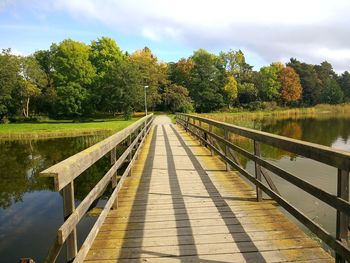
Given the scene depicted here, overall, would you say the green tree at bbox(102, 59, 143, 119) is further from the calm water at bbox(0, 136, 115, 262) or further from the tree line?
the calm water at bbox(0, 136, 115, 262)

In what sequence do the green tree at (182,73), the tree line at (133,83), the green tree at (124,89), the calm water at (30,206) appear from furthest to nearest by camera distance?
the green tree at (182,73) → the tree line at (133,83) → the green tree at (124,89) → the calm water at (30,206)

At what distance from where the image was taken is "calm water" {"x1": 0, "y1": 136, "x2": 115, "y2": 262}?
839 centimetres

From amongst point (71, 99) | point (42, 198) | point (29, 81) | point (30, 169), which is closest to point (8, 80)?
point (29, 81)

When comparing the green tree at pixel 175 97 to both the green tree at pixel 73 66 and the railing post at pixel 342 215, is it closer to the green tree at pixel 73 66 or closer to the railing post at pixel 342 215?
Result: the green tree at pixel 73 66

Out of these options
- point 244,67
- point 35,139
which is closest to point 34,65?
point 35,139

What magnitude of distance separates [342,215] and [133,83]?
48.2 metres

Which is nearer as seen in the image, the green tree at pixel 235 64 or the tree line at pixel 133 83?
the tree line at pixel 133 83

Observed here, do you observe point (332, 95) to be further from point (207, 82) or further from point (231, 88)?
point (207, 82)

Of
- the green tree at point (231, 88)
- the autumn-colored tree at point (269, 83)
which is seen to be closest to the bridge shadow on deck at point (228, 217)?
the green tree at point (231, 88)

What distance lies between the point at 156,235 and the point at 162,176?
3.64 metres

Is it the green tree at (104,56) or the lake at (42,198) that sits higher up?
the green tree at (104,56)

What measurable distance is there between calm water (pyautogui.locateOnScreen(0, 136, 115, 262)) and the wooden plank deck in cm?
300

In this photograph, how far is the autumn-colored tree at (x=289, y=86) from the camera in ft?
245

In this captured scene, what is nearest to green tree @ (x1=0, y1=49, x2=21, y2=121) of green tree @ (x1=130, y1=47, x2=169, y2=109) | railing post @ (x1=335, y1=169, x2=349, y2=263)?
green tree @ (x1=130, y1=47, x2=169, y2=109)
